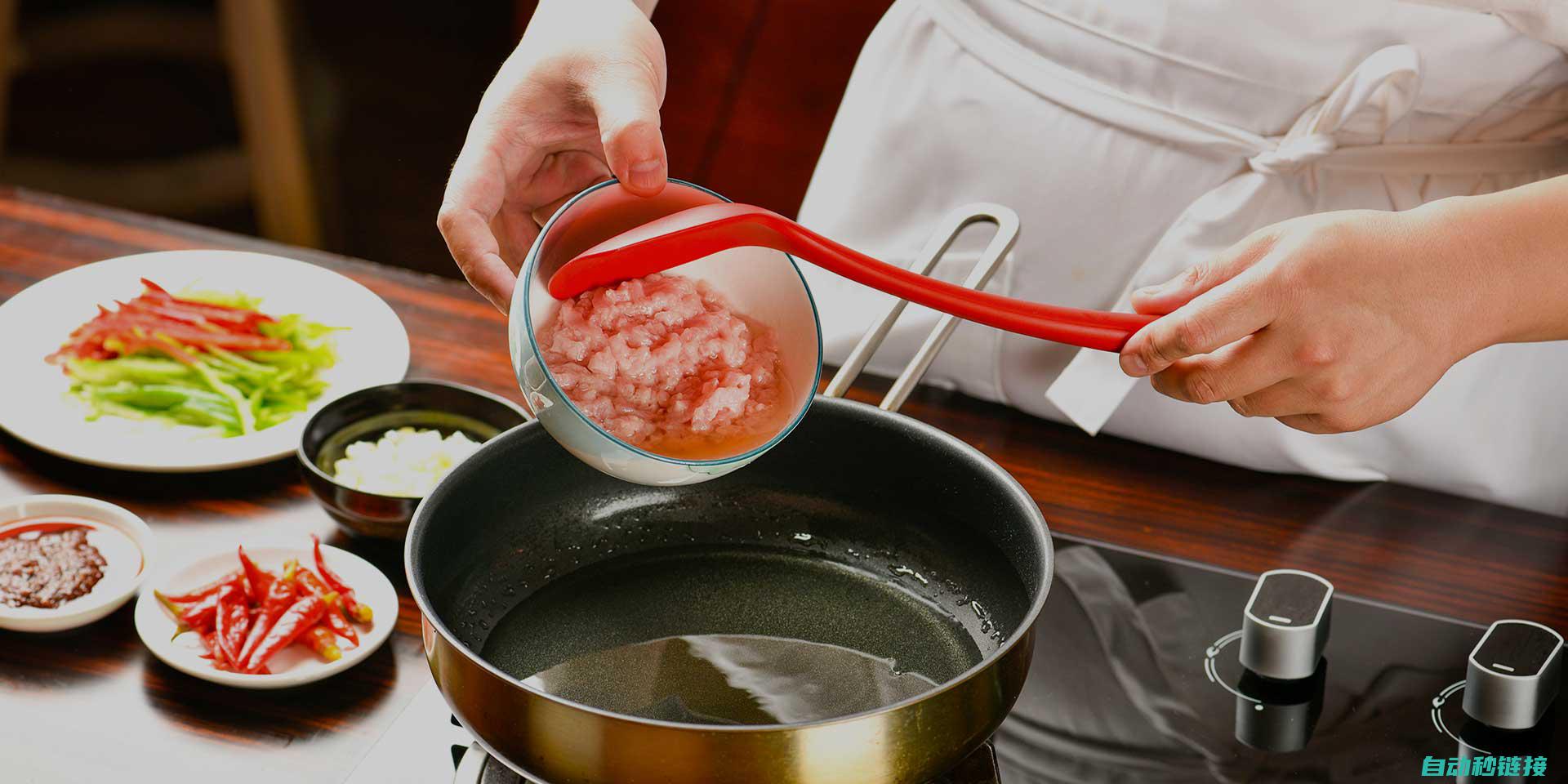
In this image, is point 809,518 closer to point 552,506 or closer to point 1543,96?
point 552,506

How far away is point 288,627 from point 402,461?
0.25 m

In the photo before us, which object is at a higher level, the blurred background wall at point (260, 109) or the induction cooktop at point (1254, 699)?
the induction cooktop at point (1254, 699)

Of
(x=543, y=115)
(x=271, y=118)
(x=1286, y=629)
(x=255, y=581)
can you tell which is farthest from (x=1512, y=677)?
(x=271, y=118)

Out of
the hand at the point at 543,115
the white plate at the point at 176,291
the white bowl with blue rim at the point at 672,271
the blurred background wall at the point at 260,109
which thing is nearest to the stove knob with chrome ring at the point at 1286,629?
the white bowl with blue rim at the point at 672,271

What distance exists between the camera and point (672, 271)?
0.97 m

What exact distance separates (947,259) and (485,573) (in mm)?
632

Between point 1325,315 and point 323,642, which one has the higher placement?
point 1325,315

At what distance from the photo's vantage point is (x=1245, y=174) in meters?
1.33

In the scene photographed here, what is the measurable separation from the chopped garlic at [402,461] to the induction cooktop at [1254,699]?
291mm

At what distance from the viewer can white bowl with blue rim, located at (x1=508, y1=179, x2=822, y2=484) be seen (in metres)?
0.85

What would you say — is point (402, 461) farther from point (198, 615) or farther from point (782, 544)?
point (782, 544)

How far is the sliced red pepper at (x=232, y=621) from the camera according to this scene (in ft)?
3.29

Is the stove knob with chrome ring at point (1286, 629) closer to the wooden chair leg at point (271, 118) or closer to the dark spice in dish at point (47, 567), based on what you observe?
the dark spice in dish at point (47, 567)

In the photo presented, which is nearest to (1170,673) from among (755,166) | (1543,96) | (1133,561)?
(1133,561)
